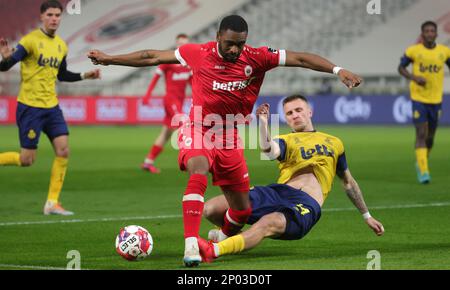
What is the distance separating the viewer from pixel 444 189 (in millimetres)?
14477

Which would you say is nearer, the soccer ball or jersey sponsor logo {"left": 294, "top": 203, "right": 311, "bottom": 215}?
the soccer ball

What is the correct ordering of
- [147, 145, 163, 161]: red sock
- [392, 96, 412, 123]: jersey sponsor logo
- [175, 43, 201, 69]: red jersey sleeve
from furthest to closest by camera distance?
[392, 96, 412, 123]: jersey sponsor logo
[147, 145, 163, 161]: red sock
[175, 43, 201, 69]: red jersey sleeve

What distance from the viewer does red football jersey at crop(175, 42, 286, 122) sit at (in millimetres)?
8391

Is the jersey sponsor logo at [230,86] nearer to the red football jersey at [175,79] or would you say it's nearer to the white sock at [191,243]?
the white sock at [191,243]

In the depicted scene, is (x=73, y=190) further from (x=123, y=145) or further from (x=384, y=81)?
(x=384, y=81)

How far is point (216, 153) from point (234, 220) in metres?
0.75

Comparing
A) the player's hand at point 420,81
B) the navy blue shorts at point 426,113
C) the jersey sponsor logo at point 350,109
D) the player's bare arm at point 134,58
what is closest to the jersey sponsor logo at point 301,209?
the player's bare arm at point 134,58

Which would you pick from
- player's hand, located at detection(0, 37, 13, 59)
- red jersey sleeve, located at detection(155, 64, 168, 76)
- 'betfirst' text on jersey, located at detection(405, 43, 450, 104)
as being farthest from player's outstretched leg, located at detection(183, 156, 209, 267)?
red jersey sleeve, located at detection(155, 64, 168, 76)

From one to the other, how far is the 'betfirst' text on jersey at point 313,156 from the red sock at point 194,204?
1065 millimetres

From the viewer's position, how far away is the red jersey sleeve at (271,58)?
847cm

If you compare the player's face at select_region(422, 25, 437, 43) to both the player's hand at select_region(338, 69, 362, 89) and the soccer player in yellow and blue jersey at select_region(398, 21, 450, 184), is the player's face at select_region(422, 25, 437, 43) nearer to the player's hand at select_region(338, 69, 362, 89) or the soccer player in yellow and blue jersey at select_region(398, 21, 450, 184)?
the soccer player in yellow and blue jersey at select_region(398, 21, 450, 184)

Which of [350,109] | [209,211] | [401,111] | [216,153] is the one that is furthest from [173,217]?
[350,109]
